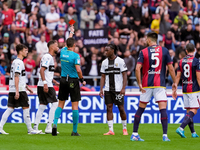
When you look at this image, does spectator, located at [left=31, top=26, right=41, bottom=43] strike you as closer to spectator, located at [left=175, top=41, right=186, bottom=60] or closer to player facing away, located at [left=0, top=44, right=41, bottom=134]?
spectator, located at [left=175, top=41, right=186, bottom=60]

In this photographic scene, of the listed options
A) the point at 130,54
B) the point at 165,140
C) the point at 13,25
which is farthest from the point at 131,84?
the point at 165,140

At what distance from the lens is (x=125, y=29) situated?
21188 millimetres

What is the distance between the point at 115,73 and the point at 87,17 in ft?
38.8

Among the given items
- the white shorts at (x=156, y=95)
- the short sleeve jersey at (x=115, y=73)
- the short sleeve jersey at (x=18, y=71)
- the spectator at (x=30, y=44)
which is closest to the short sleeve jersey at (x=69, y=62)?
the short sleeve jersey at (x=115, y=73)

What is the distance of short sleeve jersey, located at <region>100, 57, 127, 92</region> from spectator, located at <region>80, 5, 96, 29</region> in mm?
11555

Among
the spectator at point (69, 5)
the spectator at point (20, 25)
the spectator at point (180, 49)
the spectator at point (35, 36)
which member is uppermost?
the spectator at point (69, 5)

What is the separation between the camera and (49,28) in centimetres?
2155

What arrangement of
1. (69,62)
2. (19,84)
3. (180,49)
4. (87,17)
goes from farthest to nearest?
1. (87,17)
2. (180,49)
3. (19,84)
4. (69,62)

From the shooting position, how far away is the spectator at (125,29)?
21.1 metres

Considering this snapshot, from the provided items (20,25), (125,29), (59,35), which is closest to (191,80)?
(59,35)

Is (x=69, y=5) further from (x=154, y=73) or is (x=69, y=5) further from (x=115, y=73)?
(x=154, y=73)

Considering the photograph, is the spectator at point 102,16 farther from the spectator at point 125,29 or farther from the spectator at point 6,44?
the spectator at point 6,44

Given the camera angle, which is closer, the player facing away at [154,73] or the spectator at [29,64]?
Result: the player facing away at [154,73]

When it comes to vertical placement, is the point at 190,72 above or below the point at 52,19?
below
